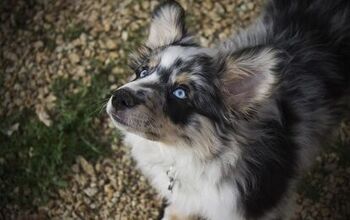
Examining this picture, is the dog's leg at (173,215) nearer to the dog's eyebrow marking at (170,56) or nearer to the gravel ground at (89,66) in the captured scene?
the gravel ground at (89,66)

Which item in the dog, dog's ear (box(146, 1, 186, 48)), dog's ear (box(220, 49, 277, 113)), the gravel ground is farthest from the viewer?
the gravel ground

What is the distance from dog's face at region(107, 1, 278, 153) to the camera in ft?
7.01

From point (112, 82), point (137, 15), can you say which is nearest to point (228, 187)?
point (112, 82)

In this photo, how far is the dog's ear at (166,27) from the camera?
2.45 meters

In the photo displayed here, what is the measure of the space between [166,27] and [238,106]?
1.77 ft

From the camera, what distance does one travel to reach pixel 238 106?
2225mm

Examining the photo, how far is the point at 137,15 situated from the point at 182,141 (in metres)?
1.78

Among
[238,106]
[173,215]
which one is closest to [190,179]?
[238,106]

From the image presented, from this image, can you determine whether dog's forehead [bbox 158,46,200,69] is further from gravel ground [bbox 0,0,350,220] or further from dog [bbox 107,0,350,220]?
gravel ground [bbox 0,0,350,220]

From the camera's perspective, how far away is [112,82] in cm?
362

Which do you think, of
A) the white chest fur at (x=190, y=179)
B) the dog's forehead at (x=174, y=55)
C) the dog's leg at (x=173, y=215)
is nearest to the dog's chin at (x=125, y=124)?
the white chest fur at (x=190, y=179)

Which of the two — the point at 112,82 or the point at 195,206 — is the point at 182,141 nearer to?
the point at 195,206

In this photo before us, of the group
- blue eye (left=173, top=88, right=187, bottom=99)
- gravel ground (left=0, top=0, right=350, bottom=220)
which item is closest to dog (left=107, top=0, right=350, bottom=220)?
blue eye (left=173, top=88, right=187, bottom=99)

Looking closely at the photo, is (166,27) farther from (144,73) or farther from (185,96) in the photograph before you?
(185,96)
